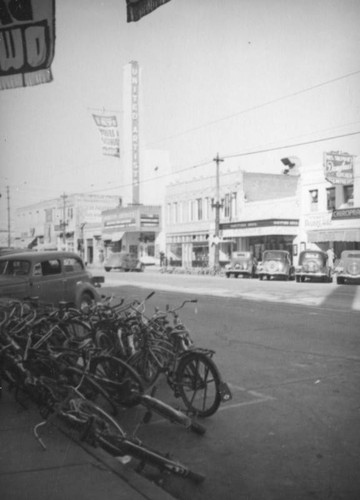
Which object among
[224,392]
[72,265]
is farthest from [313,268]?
[224,392]

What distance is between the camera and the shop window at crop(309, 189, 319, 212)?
36.6 meters

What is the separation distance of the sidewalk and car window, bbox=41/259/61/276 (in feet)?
23.9

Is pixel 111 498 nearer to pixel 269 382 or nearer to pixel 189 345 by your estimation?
pixel 189 345

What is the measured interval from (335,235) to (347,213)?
5.82ft

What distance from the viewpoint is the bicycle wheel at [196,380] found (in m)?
5.18

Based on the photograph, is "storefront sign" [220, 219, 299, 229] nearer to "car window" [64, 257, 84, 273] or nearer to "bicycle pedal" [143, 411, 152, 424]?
"car window" [64, 257, 84, 273]

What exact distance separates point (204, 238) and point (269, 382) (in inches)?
1662

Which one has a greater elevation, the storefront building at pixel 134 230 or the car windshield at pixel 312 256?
the storefront building at pixel 134 230

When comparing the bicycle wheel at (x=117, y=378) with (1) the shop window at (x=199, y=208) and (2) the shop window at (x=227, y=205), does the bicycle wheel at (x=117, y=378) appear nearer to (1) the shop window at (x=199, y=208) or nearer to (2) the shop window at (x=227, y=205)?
(2) the shop window at (x=227, y=205)

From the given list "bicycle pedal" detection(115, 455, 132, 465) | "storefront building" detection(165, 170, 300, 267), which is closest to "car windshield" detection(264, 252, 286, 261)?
"storefront building" detection(165, 170, 300, 267)

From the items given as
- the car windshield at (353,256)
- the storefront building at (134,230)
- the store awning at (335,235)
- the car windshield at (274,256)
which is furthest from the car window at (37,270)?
the storefront building at (134,230)

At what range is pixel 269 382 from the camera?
257 inches

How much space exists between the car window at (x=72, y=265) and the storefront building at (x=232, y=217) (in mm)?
26862

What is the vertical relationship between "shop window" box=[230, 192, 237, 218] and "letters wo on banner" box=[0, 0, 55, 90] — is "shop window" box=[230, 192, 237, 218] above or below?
above
